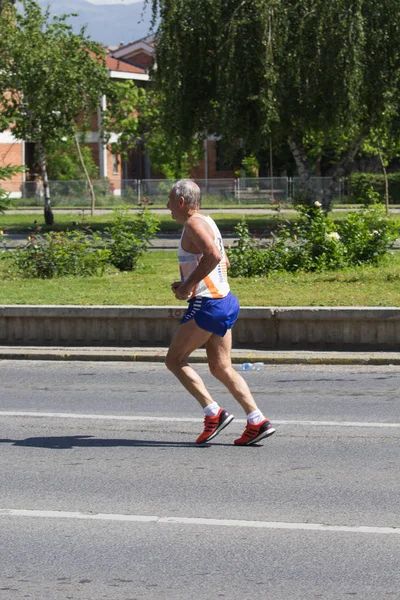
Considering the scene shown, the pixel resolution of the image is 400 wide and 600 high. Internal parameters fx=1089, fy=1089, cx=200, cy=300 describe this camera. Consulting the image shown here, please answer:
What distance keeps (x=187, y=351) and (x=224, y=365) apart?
285mm

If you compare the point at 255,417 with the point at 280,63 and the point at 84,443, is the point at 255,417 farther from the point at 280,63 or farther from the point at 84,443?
the point at 280,63

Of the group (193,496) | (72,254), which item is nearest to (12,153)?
(72,254)

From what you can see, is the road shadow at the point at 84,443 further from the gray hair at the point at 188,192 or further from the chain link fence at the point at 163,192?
the chain link fence at the point at 163,192

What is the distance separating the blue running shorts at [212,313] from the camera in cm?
764

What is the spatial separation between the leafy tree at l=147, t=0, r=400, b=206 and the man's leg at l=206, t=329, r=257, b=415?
21.8 meters

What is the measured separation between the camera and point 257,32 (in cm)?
2934

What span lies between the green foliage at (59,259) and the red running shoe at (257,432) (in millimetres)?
8909

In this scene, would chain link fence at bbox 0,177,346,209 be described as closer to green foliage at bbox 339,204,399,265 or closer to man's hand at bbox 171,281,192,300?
green foliage at bbox 339,204,399,265

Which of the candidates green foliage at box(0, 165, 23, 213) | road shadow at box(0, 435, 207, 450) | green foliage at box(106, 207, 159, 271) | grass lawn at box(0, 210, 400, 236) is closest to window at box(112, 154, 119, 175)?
grass lawn at box(0, 210, 400, 236)

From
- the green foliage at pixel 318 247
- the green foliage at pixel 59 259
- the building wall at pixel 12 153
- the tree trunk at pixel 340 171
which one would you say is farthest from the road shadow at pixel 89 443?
the building wall at pixel 12 153

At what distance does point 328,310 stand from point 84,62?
26.2m

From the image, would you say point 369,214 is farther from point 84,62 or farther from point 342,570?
point 84,62

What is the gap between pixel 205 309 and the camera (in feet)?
25.1

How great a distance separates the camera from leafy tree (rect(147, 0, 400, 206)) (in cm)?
2889
